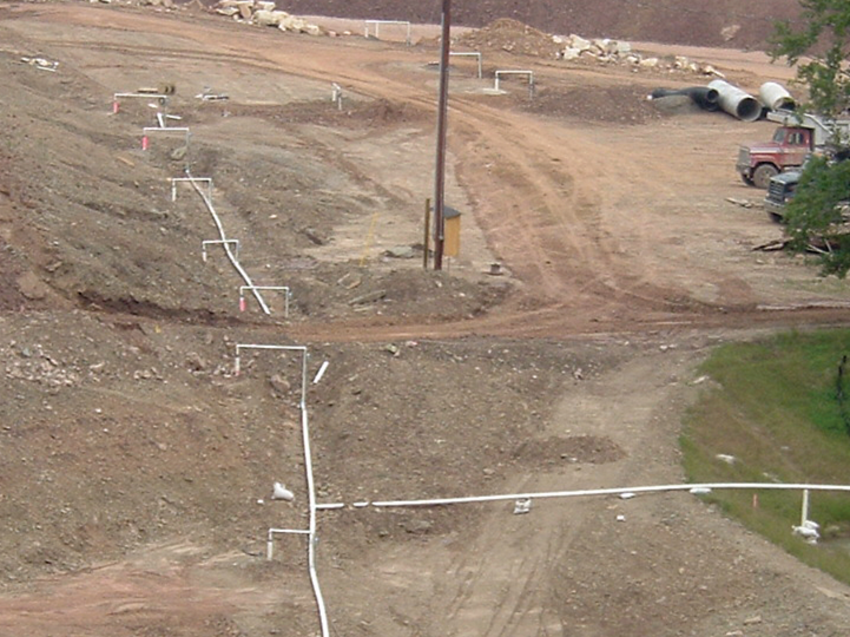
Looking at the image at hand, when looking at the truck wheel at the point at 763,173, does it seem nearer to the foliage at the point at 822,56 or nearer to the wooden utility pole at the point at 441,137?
the wooden utility pole at the point at 441,137

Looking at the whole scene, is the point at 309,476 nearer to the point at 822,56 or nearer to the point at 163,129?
the point at 822,56

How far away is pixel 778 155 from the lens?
128 ft

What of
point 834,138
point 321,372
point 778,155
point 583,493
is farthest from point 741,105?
point 583,493

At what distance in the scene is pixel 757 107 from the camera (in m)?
49.7

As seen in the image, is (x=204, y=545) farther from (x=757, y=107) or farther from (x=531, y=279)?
(x=757, y=107)

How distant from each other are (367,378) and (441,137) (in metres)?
7.41

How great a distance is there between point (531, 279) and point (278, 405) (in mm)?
9628

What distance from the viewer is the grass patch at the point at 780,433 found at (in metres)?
19.5

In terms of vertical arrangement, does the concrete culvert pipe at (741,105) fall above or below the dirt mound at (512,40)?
below

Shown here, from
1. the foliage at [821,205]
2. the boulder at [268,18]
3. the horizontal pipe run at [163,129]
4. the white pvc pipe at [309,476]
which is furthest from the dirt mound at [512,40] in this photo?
the white pvc pipe at [309,476]

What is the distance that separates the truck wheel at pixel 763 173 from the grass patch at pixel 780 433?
A: 1332cm

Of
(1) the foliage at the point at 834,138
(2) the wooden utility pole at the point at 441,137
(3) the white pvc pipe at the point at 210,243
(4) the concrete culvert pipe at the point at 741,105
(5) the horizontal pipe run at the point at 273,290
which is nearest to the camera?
(1) the foliage at the point at 834,138

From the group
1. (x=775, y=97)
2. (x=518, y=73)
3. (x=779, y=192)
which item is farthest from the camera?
(x=518, y=73)

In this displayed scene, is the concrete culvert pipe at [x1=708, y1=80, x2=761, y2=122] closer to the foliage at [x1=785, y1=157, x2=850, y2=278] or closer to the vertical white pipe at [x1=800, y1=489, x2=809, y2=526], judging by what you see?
the foliage at [x1=785, y1=157, x2=850, y2=278]
